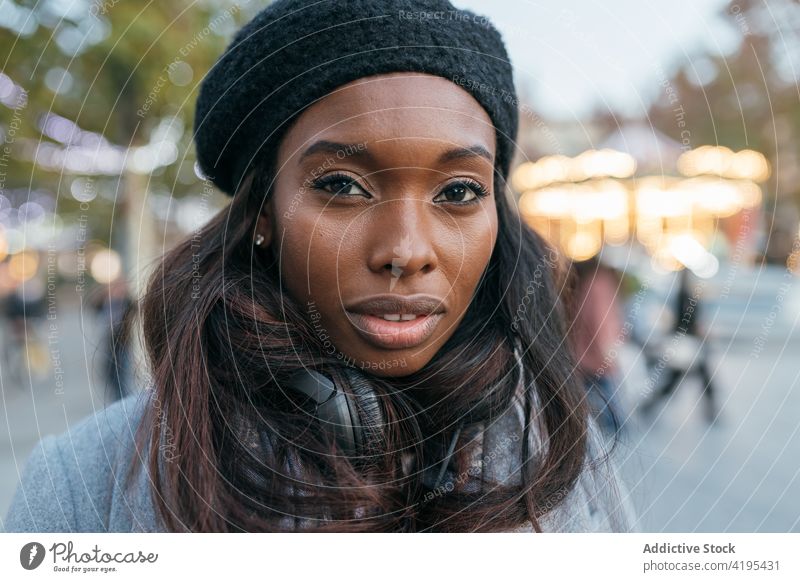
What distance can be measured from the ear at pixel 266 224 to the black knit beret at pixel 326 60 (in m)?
0.08

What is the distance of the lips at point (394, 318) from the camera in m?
1.07

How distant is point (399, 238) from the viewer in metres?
1.04

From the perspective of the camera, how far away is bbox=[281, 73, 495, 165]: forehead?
3.28ft

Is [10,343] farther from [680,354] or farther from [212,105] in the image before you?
[212,105]

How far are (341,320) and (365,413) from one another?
16 centimetres

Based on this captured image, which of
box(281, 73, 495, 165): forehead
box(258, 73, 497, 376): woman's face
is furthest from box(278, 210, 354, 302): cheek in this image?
box(281, 73, 495, 165): forehead

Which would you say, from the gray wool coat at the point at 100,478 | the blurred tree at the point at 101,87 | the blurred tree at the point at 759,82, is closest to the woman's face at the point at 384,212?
the gray wool coat at the point at 100,478

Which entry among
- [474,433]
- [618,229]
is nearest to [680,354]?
[618,229]

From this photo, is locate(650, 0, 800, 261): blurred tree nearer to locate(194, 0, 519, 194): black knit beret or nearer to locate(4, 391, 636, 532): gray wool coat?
locate(194, 0, 519, 194): black knit beret

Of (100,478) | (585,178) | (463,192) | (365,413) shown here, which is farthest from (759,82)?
(100,478)

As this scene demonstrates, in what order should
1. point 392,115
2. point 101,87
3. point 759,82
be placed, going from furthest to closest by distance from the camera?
point 101,87 < point 759,82 < point 392,115

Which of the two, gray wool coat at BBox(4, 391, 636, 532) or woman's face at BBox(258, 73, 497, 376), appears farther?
gray wool coat at BBox(4, 391, 636, 532)

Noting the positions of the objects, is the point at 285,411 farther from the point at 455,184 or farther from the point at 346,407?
the point at 455,184
